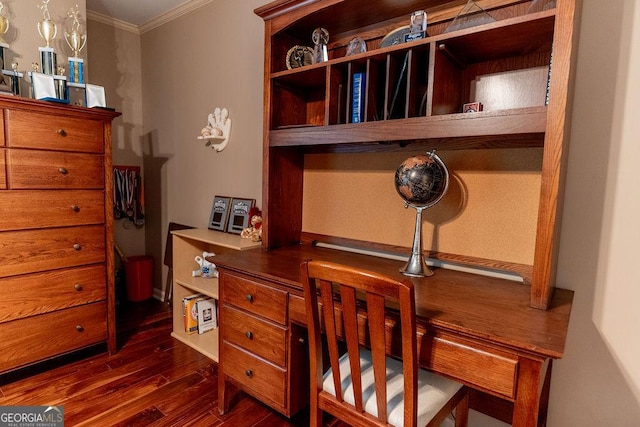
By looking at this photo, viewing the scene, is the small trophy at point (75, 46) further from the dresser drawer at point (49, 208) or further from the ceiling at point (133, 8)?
the dresser drawer at point (49, 208)

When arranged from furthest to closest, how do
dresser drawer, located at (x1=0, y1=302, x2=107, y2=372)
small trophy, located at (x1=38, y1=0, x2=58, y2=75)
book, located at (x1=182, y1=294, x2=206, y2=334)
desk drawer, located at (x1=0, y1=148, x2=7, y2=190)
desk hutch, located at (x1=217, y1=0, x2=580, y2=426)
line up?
book, located at (x1=182, y1=294, x2=206, y2=334) < small trophy, located at (x1=38, y1=0, x2=58, y2=75) < dresser drawer, located at (x1=0, y1=302, x2=107, y2=372) < desk drawer, located at (x1=0, y1=148, x2=7, y2=190) < desk hutch, located at (x1=217, y1=0, x2=580, y2=426)

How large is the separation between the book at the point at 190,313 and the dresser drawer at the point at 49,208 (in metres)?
0.79

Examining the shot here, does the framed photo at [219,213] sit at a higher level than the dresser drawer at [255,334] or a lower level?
higher

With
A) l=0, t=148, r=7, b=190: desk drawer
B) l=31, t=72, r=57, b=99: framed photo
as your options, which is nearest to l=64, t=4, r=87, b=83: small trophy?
l=31, t=72, r=57, b=99: framed photo

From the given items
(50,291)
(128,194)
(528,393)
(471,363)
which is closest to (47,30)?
(128,194)

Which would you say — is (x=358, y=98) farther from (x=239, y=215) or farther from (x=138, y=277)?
(x=138, y=277)

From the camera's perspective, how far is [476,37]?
3.99 ft

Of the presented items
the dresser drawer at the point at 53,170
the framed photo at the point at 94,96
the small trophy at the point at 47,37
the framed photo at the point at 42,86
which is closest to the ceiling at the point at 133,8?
the small trophy at the point at 47,37

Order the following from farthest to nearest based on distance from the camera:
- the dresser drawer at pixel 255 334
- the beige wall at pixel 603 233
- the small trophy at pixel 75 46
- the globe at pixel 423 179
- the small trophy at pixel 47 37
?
the small trophy at pixel 75 46 → the small trophy at pixel 47 37 → the dresser drawer at pixel 255 334 → the globe at pixel 423 179 → the beige wall at pixel 603 233

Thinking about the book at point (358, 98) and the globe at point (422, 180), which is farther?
the book at point (358, 98)

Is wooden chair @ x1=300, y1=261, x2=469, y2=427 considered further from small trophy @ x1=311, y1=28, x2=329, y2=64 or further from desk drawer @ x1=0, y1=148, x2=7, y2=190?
desk drawer @ x1=0, y1=148, x2=7, y2=190

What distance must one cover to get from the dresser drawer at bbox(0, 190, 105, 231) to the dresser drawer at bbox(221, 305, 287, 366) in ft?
3.72

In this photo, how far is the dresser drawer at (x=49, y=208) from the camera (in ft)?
6.07

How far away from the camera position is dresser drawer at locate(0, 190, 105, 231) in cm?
185
